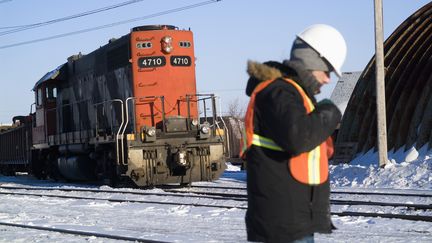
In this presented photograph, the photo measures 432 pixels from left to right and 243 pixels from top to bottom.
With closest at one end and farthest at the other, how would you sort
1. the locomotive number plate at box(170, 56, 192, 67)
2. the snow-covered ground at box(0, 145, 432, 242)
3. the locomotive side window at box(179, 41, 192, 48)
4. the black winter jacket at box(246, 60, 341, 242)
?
the black winter jacket at box(246, 60, 341, 242) < the snow-covered ground at box(0, 145, 432, 242) < the locomotive number plate at box(170, 56, 192, 67) < the locomotive side window at box(179, 41, 192, 48)

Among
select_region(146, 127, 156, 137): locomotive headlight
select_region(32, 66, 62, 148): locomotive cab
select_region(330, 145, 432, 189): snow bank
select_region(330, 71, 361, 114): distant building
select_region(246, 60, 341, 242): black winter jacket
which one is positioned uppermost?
select_region(330, 71, 361, 114): distant building

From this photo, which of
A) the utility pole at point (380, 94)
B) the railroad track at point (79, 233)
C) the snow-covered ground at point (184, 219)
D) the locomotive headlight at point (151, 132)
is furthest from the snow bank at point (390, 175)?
the railroad track at point (79, 233)

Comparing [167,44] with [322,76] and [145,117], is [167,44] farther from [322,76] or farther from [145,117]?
[322,76]

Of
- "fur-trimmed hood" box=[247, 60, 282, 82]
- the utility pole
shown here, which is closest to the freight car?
the utility pole

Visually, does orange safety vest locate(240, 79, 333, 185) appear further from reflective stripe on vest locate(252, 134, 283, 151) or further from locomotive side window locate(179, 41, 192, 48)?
locomotive side window locate(179, 41, 192, 48)

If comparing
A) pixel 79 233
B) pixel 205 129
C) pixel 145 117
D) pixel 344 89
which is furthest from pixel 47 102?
pixel 344 89

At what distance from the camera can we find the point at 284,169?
10.1 feet

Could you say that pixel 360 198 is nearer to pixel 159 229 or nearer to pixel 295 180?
pixel 159 229

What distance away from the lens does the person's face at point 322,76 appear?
323cm

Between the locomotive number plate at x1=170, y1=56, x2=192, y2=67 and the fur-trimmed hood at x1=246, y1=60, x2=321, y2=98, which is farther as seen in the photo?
the locomotive number plate at x1=170, y1=56, x2=192, y2=67

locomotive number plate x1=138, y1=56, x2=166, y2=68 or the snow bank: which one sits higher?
locomotive number plate x1=138, y1=56, x2=166, y2=68

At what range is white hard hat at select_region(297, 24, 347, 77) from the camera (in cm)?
320

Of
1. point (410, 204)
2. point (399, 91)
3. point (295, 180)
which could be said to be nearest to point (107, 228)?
point (410, 204)

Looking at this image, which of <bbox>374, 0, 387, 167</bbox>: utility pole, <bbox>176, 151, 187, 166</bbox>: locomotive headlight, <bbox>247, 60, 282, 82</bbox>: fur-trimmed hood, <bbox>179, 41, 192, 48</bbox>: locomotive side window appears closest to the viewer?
<bbox>247, 60, 282, 82</bbox>: fur-trimmed hood
